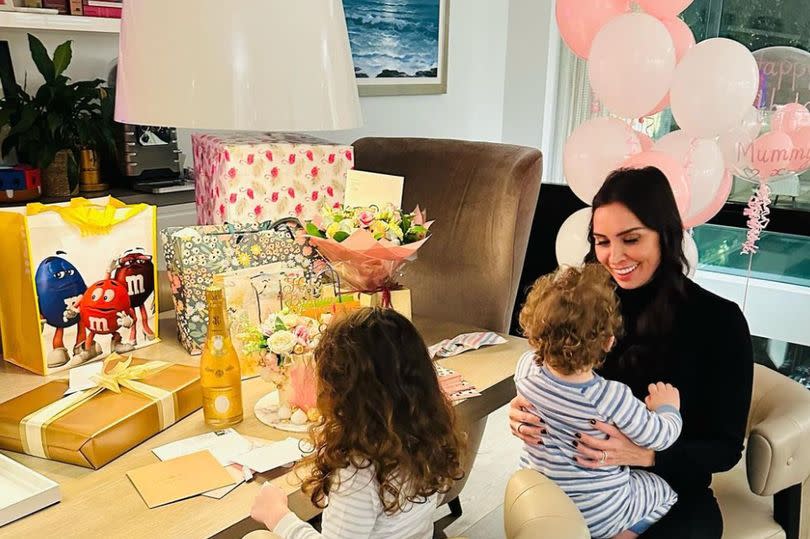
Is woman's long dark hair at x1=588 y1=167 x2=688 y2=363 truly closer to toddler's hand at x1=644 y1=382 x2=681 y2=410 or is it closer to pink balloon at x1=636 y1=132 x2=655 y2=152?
toddler's hand at x1=644 y1=382 x2=681 y2=410

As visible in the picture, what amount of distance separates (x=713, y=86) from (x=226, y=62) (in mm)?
1679

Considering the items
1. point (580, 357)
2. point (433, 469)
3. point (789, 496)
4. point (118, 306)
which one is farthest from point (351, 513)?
point (789, 496)

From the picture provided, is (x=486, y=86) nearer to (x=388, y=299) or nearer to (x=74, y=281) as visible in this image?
(x=388, y=299)

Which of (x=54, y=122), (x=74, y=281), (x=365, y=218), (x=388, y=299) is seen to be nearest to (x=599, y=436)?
(x=388, y=299)

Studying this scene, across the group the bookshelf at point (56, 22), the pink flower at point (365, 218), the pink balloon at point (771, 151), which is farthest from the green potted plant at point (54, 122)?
the pink balloon at point (771, 151)

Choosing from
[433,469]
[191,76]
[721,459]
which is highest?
[191,76]

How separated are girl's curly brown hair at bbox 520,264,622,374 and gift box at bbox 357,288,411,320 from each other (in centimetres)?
37

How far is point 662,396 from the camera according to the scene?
1.50 meters

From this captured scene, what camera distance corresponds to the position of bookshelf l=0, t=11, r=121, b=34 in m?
2.29

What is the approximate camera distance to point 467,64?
14.5 ft

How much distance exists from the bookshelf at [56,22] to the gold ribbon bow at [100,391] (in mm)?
1215

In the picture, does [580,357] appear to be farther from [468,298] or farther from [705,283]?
[705,283]

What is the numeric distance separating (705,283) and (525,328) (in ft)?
11.6

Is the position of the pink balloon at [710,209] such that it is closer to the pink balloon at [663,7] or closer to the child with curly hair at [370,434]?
the pink balloon at [663,7]
